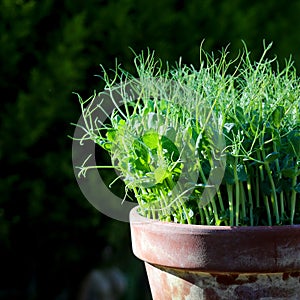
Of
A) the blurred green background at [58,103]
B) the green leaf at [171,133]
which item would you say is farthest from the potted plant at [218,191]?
the blurred green background at [58,103]

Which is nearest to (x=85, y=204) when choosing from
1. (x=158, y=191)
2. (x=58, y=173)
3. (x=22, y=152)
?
(x=58, y=173)

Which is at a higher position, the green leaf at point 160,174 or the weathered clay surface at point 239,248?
the green leaf at point 160,174

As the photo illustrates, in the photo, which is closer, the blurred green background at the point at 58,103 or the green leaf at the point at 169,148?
the green leaf at the point at 169,148

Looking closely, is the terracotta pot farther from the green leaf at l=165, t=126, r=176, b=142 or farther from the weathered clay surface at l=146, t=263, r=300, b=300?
the green leaf at l=165, t=126, r=176, b=142

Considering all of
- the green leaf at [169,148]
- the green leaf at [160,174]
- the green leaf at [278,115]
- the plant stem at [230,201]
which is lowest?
the plant stem at [230,201]

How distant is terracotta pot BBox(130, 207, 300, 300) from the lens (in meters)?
0.97

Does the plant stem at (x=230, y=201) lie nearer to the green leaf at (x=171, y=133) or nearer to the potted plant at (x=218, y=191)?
the potted plant at (x=218, y=191)

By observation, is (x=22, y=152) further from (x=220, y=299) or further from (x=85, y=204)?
(x=220, y=299)

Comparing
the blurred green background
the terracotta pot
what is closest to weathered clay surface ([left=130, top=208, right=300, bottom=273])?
the terracotta pot

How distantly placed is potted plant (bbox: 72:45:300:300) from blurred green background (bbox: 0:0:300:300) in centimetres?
116

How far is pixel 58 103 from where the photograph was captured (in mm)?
2246

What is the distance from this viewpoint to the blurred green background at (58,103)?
2189 millimetres

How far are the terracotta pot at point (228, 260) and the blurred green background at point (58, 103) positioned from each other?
1.24 meters

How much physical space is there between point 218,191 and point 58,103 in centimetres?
132
